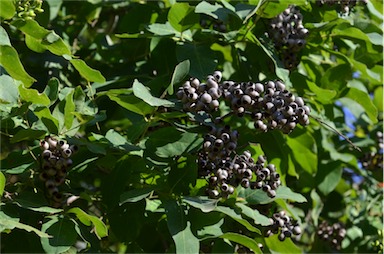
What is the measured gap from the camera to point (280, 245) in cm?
196

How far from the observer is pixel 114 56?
225 cm

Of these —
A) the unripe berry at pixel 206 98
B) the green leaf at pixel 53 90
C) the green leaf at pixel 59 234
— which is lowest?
the green leaf at pixel 59 234

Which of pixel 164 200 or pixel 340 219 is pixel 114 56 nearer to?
pixel 164 200

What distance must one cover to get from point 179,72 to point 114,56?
612mm

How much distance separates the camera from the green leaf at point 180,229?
5.44 feet

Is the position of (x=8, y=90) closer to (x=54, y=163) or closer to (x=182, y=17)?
(x=54, y=163)

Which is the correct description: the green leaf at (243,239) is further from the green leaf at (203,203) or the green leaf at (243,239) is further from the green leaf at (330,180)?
the green leaf at (330,180)

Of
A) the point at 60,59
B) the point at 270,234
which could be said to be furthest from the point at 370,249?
the point at 60,59

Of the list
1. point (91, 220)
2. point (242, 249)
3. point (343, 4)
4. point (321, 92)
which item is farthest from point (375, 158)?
point (91, 220)

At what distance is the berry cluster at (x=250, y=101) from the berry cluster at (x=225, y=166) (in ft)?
0.26

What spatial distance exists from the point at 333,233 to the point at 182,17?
1044mm

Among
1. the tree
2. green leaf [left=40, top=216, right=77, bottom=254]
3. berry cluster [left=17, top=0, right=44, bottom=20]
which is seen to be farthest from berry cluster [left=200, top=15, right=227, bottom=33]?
A: green leaf [left=40, top=216, right=77, bottom=254]

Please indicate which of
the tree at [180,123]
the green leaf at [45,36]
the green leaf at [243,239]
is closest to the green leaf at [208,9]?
the tree at [180,123]

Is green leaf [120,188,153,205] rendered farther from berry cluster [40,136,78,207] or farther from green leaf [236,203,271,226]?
green leaf [236,203,271,226]
